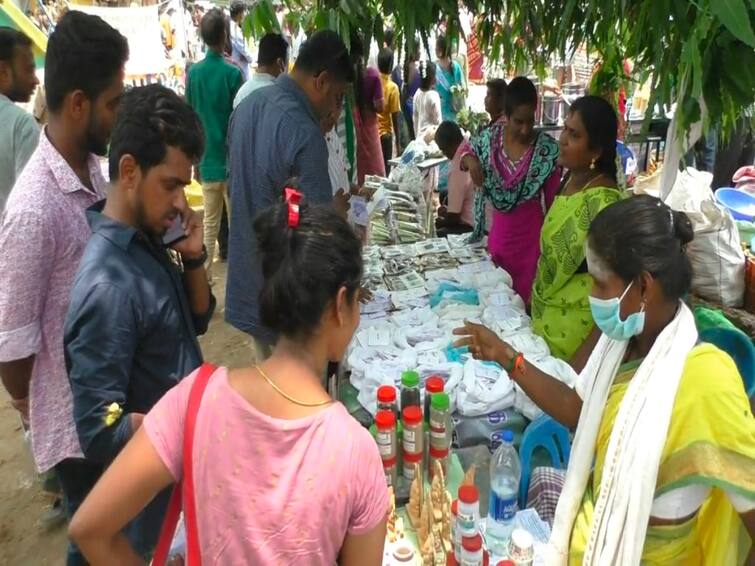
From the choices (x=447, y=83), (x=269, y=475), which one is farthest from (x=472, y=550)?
(x=447, y=83)

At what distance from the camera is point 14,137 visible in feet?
8.57

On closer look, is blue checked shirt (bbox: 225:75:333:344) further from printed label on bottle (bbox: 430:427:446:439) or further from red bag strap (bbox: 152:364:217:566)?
red bag strap (bbox: 152:364:217:566)

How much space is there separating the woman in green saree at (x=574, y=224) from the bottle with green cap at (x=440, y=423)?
77 cm

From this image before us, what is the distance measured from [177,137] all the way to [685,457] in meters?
1.32

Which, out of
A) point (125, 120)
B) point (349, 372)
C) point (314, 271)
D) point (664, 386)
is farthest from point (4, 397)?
point (664, 386)

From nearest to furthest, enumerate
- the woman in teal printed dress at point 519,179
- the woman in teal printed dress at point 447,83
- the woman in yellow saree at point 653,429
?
1. the woman in yellow saree at point 653,429
2. the woman in teal printed dress at point 519,179
3. the woman in teal printed dress at point 447,83

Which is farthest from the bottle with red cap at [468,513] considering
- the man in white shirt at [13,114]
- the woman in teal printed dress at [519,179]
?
the man in white shirt at [13,114]

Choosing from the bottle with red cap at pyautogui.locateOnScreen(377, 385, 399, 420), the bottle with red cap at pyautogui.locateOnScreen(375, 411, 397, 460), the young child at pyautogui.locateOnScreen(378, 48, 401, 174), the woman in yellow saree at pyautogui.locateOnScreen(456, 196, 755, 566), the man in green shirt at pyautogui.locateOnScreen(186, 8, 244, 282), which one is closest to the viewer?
the woman in yellow saree at pyautogui.locateOnScreen(456, 196, 755, 566)

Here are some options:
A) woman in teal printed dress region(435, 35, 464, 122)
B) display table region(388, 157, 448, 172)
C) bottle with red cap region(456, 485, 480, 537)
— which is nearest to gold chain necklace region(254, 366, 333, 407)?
bottle with red cap region(456, 485, 480, 537)

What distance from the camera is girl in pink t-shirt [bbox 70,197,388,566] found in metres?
1.00

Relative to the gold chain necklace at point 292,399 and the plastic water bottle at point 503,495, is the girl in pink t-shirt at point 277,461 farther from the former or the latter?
the plastic water bottle at point 503,495

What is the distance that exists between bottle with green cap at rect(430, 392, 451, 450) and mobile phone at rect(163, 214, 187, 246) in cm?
91

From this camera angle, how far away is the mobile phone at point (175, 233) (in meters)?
1.61

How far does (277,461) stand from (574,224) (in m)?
1.75
